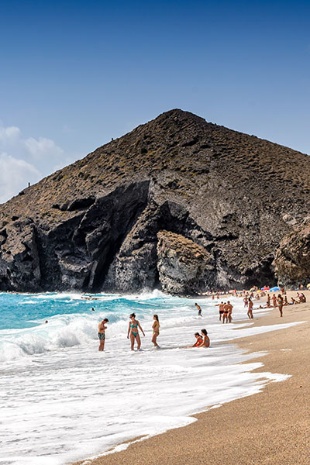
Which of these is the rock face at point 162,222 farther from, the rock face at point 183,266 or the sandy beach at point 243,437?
the sandy beach at point 243,437

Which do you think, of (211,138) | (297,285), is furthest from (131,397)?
(211,138)

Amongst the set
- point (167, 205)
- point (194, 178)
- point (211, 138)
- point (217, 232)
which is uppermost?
point (211, 138)

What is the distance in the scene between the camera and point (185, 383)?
971cm

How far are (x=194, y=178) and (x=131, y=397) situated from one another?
7476 cm

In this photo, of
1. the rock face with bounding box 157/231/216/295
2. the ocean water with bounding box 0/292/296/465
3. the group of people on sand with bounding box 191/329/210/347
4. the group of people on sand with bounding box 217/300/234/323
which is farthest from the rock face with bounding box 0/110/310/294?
the ocean water with bounding box 0/292/296/465

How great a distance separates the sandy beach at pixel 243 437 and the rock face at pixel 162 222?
58.9 meters

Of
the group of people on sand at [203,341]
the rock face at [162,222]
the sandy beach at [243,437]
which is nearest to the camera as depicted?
the sandy beach at [243,437]

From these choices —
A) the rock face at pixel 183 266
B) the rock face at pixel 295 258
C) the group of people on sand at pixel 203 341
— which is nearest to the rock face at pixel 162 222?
the rock face at pixel 183 266

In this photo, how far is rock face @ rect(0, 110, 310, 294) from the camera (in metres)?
68.6

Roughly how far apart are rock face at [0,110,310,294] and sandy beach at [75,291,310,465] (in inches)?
2320

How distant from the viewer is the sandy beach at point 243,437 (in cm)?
419

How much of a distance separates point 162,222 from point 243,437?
2802 inches

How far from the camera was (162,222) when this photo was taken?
249 ft

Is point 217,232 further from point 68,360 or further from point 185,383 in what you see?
point 185,383
